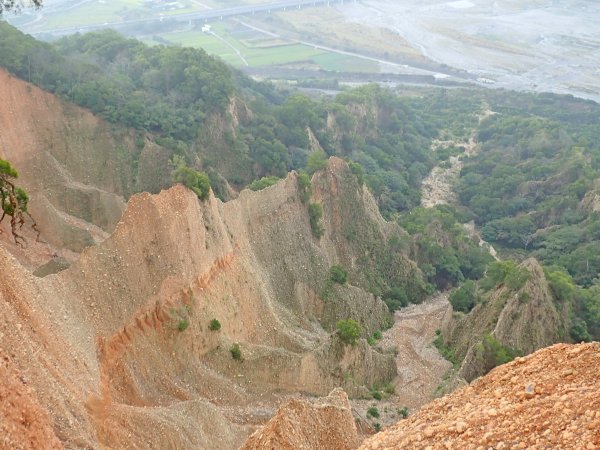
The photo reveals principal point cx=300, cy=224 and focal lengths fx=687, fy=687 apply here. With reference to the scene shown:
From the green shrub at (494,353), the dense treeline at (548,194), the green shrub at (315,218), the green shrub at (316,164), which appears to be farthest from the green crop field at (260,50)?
the green shrub at (494,353)

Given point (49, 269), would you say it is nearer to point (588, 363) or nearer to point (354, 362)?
point (354, 362)

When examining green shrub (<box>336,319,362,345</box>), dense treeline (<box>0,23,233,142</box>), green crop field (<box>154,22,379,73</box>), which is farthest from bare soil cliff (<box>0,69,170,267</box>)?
green crop field (<box>154,22,379,73</box>)

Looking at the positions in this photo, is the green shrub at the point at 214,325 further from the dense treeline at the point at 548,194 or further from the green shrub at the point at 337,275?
the dense treeline at the point at 548,194

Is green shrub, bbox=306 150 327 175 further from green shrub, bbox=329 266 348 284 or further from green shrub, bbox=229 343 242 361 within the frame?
green shrub, bbox=229 343 242 361

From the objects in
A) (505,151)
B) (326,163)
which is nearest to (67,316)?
(326,163)

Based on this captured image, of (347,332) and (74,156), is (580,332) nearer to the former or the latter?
(347,332)

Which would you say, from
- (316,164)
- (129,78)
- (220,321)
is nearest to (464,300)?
(316,164)
